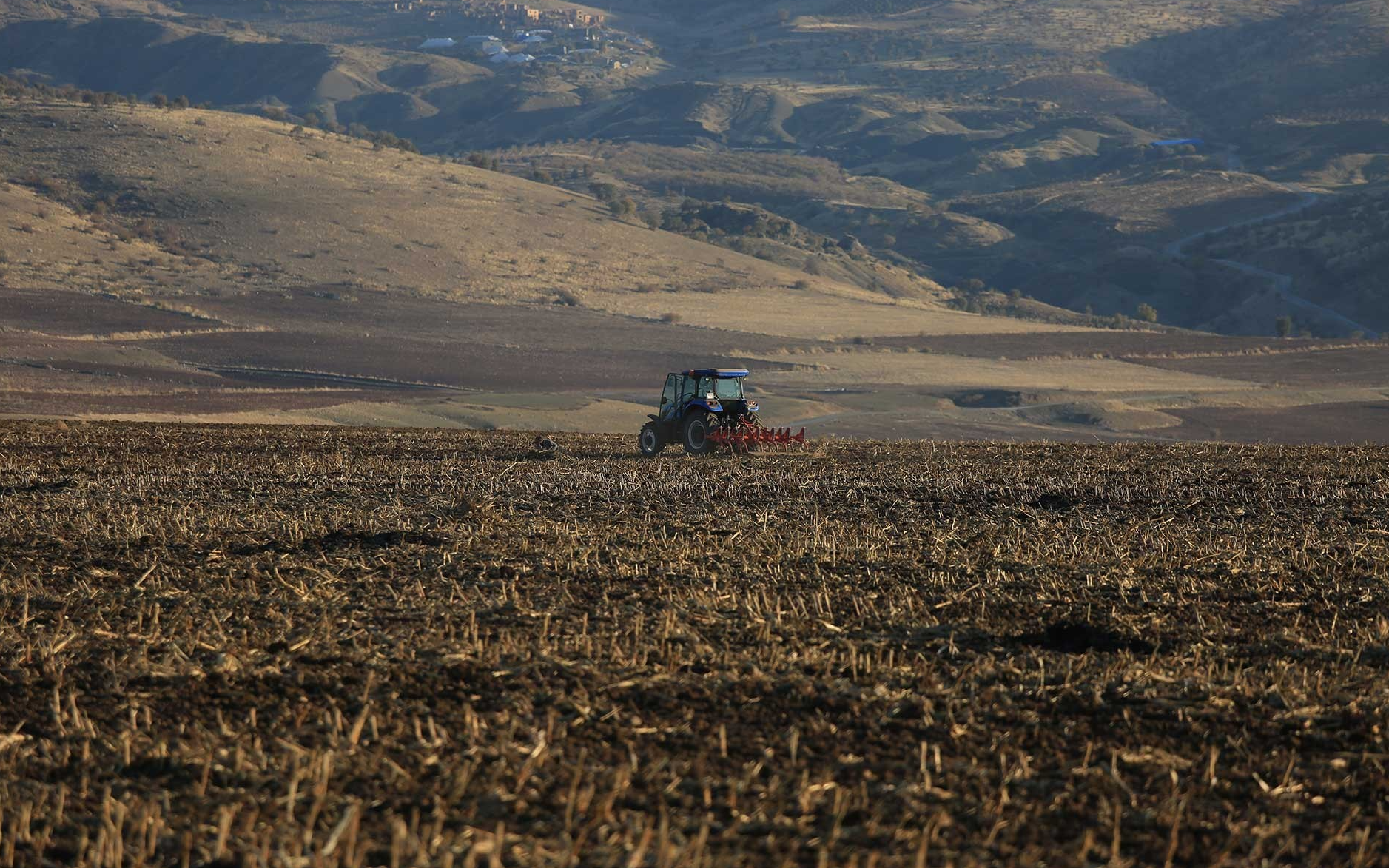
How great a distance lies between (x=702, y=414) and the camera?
25031mm

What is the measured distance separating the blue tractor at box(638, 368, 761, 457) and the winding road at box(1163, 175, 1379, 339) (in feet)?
357

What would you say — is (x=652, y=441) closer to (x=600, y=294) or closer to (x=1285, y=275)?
(x=600, y=294)

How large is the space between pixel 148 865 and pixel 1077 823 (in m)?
3.45

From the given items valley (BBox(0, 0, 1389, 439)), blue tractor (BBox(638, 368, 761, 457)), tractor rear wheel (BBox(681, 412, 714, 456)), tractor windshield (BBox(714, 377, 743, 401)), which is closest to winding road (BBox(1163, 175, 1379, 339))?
valley (BBox(0, 0, 1389, 439))

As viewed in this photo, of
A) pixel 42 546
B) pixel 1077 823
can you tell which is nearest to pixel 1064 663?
pixel 1077 823

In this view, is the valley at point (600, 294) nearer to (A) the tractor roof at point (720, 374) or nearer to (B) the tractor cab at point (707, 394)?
(B) the tractor cab at point (707, 394)

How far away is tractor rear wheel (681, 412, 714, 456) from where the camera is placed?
24.8 m

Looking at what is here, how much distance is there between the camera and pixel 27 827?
18.7 feet

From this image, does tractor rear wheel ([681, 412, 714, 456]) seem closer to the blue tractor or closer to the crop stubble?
the blue tractor

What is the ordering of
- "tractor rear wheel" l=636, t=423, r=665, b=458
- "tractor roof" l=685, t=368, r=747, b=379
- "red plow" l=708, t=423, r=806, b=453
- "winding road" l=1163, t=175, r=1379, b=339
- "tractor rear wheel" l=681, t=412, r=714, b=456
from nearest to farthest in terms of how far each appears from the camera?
"red plow" l=708, t=423, r=806, b=453 < "tractor rear wheel" l=681, t=412, r=714, b=456 < "tractor roof" l=685, t=368, r=747, b=379 < "tractor rear wheel" l=636, t=423, r=665, b=458 < "winding road" l=1163, t=175, r=1379, b=339

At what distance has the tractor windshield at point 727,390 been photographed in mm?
25516

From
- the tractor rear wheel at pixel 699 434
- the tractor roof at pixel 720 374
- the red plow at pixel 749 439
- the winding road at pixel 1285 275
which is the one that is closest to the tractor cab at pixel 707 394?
the tractor roof at pixel 720 374

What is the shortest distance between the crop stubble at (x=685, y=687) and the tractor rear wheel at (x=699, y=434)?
933 centimetres

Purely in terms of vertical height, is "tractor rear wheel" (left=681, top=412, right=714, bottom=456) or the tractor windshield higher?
the tractor windshield
